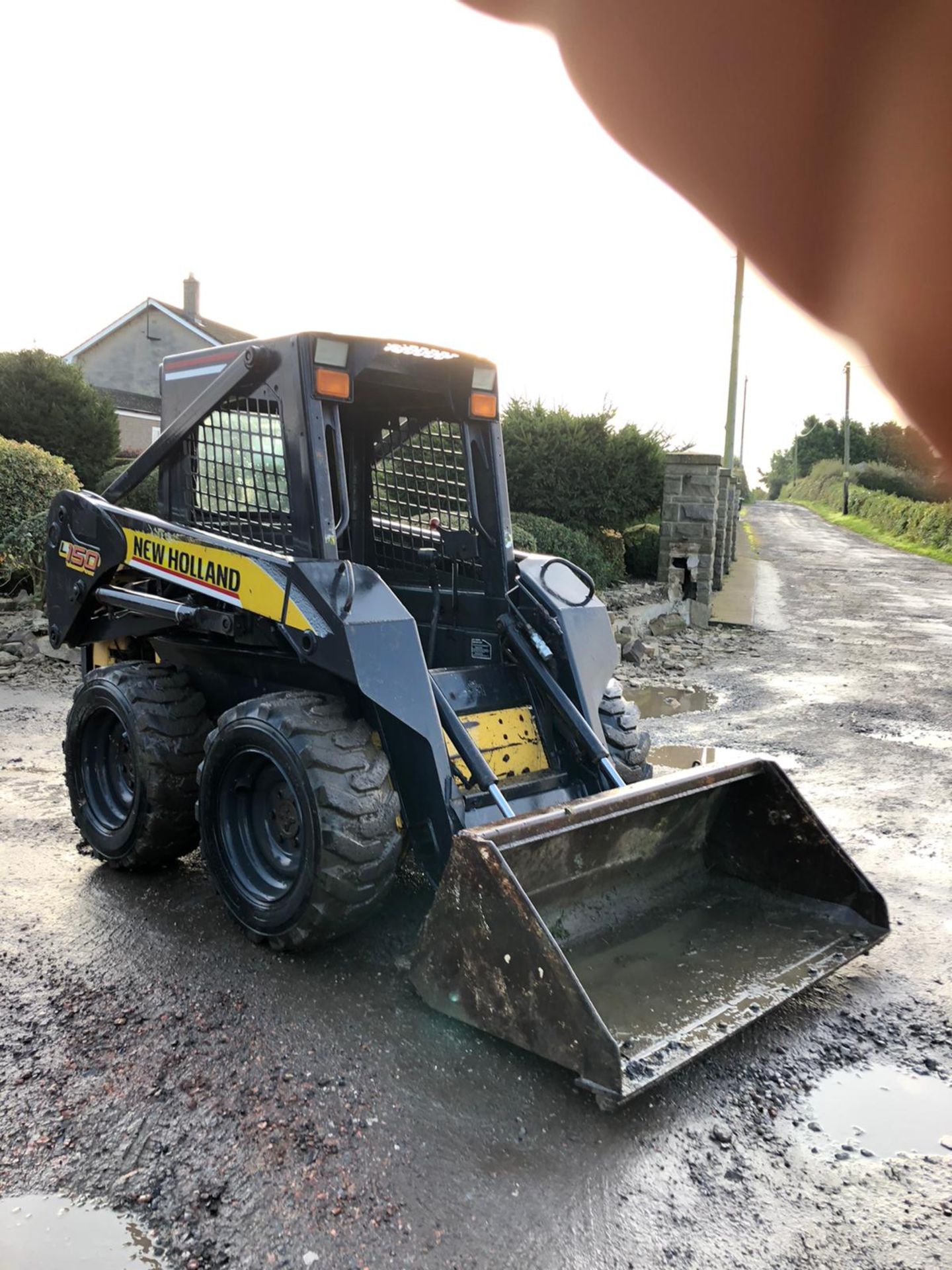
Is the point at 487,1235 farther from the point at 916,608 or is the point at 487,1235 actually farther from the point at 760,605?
the point at 916,608

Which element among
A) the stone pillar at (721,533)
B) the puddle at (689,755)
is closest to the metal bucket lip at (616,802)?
the puddle at (689,755)

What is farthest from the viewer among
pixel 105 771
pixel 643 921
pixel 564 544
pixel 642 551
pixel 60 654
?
pixel 642 551

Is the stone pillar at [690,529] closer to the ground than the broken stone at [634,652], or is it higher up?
higher up

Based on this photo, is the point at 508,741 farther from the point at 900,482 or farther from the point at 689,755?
the point at 900,482

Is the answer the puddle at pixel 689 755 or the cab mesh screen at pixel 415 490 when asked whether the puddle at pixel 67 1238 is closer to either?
the cab mesh screen at pixel 415 490

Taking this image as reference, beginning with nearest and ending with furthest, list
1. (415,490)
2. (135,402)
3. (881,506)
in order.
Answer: (881,506) < (415,490) < (135,402)

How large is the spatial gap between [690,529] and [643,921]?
9.90m

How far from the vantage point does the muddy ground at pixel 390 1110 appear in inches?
103

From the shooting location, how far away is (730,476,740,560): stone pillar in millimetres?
18547

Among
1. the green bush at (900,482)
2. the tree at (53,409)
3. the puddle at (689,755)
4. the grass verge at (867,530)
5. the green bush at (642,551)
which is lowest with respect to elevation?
the puddle at (689,755)

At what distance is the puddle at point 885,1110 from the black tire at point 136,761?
2.78 m

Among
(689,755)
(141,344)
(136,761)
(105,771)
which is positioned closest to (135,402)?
(141,344)

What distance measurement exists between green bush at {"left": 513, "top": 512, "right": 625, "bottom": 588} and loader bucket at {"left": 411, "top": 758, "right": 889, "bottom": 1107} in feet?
26.1

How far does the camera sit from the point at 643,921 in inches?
161
